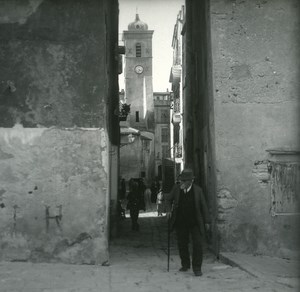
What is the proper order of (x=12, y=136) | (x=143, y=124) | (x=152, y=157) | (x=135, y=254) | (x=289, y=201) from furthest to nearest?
1. (x=143, y=124)
2. (x=152, y=157)
3. (x=135, y=254)
4. (x=289, y=201)
5. (x=12, y=136)

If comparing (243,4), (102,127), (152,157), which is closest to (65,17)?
(102,127)

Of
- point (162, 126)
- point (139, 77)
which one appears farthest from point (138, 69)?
point (162, 126)

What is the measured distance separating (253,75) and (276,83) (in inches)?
18.6

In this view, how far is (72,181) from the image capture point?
7535mm

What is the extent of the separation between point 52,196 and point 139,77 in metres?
53.6

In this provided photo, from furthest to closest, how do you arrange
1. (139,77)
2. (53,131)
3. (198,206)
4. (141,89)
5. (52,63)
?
1. (139,77)
2. (141,89)
3. (52,63)
4. (53,131)
5. (198,206)

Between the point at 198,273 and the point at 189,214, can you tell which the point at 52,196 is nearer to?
the point at 189,214

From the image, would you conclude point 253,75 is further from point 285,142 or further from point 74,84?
point 74,84

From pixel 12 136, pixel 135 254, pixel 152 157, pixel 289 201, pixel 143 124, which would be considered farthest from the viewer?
pixel 143 124

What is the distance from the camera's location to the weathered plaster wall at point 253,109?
820 cm

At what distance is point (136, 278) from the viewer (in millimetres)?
6383

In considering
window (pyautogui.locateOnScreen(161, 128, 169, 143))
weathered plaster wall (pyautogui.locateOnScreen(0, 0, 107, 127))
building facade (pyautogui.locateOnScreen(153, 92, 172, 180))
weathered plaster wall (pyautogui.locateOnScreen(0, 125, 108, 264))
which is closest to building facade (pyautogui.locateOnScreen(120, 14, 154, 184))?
building facade (pyautogui.locateOnScreen(153, 92, 172, 180))

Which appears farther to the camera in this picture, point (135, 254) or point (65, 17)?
point (135, 254)

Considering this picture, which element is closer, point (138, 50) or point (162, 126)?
point (138, 50)
